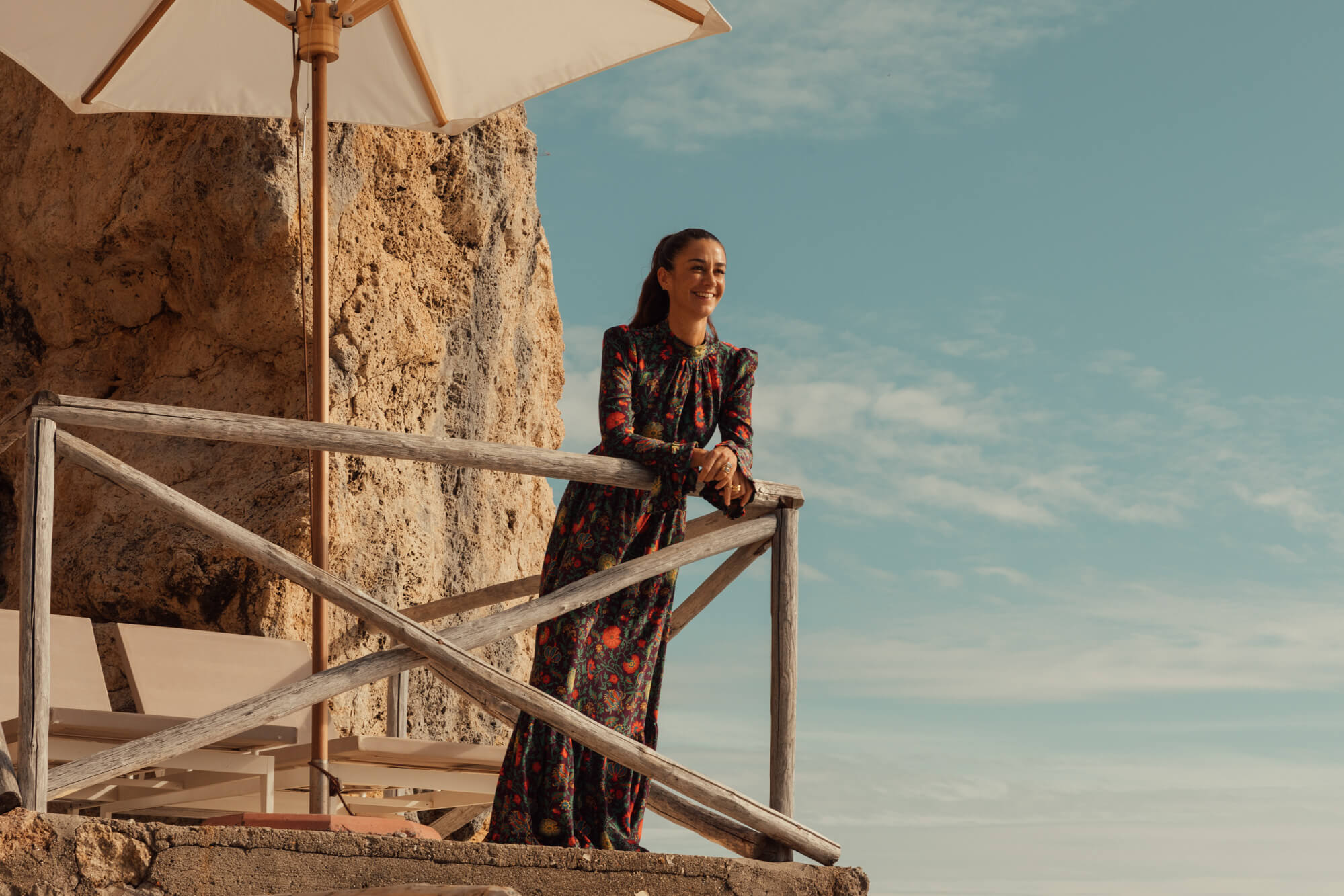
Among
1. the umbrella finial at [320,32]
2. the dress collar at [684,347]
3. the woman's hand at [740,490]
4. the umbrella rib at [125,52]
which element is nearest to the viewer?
the woman's hand at [740,490]

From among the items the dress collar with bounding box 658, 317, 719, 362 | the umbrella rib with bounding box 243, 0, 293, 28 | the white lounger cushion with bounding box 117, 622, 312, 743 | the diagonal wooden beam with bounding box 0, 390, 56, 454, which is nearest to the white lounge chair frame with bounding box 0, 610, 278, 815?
the white lounger cushion with bounding box 117, 622, 312, 743

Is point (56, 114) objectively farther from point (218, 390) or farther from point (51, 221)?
point (218, 390)

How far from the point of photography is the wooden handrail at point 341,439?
Answer: 3891 millimetres

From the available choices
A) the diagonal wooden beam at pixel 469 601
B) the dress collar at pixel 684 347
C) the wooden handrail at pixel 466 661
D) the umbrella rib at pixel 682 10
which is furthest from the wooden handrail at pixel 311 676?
the umbrella rib at pixel 682 10

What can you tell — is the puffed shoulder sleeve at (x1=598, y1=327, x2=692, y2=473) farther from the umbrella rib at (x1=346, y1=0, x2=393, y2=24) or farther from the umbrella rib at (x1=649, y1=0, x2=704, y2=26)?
the umbrella rib at (x1=346, y1=0, x2=393, y2=24)

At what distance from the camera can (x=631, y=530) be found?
467cm

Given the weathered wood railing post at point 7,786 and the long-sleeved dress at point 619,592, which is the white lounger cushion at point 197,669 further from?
the weathered wood railing post at point 7,786

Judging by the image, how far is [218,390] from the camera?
745 centimetres

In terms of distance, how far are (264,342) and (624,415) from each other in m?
3.40

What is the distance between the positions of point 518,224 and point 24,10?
3367 millimetres

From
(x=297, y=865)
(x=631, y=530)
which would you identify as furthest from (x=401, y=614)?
(x=297, y=865)

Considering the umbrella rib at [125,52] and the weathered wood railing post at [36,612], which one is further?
the umbrella rib at [125,52]

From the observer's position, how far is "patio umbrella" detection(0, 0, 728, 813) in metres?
5.88

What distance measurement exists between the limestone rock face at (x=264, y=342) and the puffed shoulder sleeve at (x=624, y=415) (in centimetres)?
277
